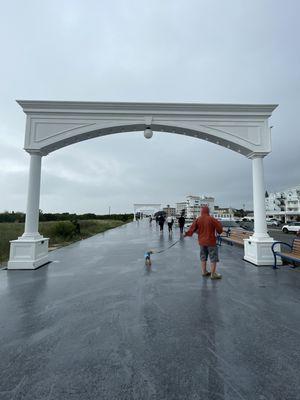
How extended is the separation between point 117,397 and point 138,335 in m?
0.84

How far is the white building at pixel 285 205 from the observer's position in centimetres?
5811

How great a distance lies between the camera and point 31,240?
5.60m

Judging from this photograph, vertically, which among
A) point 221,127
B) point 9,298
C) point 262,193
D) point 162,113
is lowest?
point 9,298

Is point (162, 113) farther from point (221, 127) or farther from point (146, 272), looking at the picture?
point (146, 272)

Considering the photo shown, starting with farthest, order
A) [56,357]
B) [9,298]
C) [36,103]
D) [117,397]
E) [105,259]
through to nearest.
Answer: [105,259], [36,103], [9,298], [56,357], [117,397]

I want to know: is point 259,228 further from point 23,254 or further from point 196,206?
point 196,206

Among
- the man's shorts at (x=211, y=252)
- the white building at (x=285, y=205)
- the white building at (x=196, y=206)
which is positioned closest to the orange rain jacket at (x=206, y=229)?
the man's shorts at (x=211, y=252)

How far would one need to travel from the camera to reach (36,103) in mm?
5863

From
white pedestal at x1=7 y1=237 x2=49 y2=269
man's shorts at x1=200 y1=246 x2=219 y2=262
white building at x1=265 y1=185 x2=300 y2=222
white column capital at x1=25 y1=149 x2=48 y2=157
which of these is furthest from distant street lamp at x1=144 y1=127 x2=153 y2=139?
white building at x1=265 y1=185 x2=300 y2=222

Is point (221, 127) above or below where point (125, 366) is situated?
above

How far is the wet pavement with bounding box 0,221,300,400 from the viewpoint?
5.60 ft

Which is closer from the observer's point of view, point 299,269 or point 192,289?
point 192,289

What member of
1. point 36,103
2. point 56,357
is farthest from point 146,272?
point 36,103

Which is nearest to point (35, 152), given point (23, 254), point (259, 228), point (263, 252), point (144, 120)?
point (23, 254)
